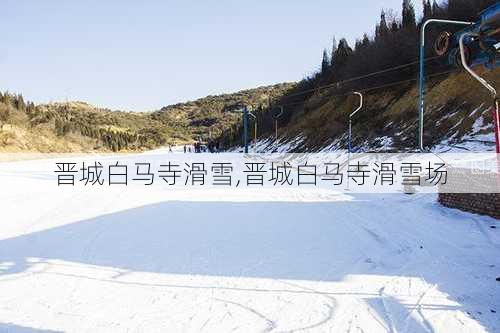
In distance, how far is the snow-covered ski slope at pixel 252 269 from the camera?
506cm

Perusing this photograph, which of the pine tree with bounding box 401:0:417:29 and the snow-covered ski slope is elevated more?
the pine tree with bounding box 401:0:417:29

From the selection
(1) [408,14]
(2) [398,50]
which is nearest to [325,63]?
(1) [408,14]

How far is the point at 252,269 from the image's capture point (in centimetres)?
696

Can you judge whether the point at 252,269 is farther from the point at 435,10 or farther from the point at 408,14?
the point at 408,14

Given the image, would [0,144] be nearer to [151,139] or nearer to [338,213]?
[338,213]

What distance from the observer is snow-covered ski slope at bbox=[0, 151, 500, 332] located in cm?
506

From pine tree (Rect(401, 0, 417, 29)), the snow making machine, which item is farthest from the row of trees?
the snow making machine

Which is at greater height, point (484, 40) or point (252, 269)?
point (484, 40)

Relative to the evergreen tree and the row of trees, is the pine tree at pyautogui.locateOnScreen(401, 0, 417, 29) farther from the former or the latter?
the evergreen tree

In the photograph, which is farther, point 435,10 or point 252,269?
point 435,10

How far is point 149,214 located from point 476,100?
1900cm

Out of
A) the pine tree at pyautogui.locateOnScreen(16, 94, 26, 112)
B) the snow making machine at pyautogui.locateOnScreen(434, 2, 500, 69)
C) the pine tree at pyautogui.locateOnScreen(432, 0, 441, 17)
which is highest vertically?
the pine tree at pyautogui.locateOnScreen(432, 0, 441, 17)

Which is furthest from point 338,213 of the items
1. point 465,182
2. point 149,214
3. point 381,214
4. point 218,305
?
point 218,305

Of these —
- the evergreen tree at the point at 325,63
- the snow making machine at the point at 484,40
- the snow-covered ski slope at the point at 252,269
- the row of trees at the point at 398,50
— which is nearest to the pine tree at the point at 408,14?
the row of trees at the point at 398,50
